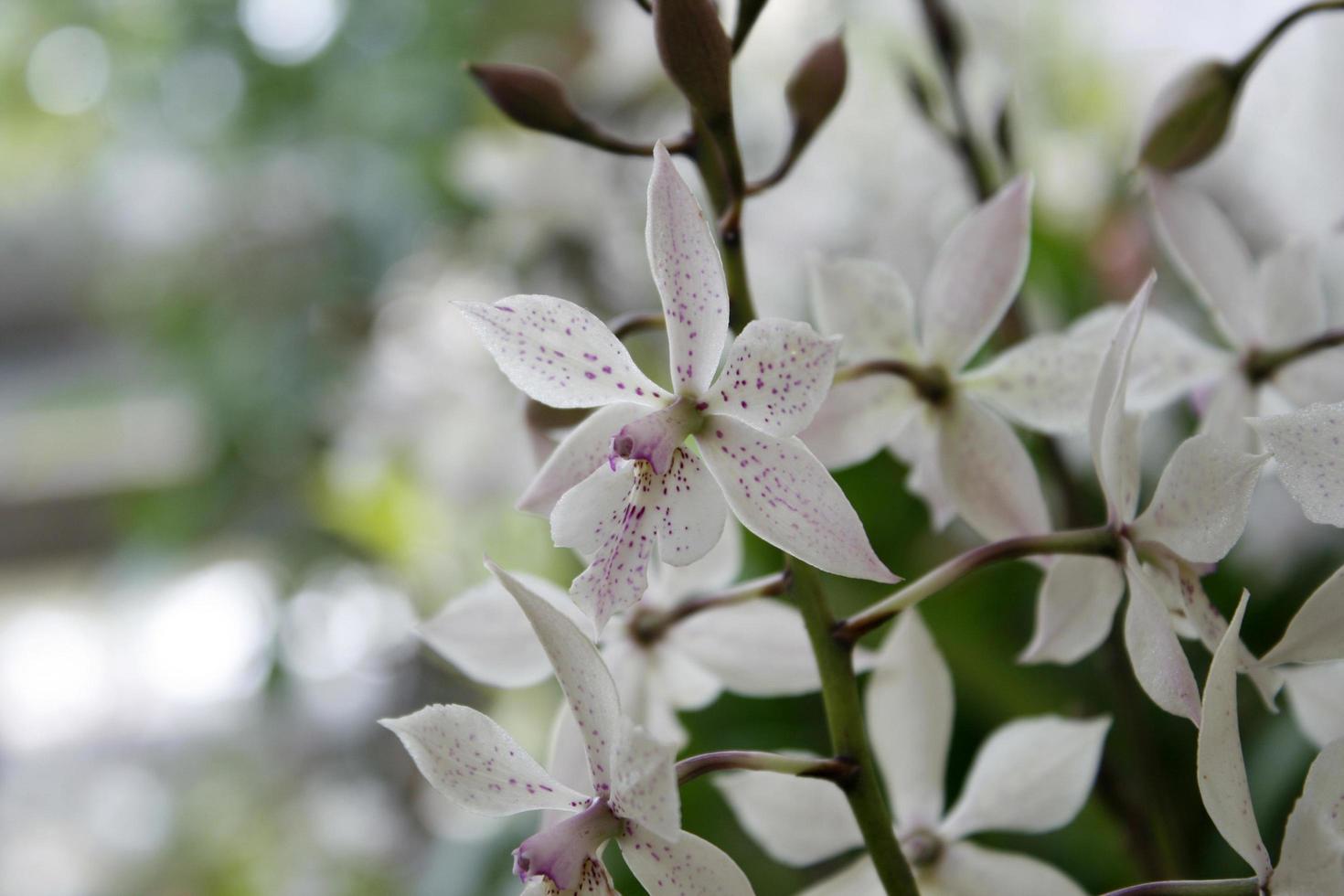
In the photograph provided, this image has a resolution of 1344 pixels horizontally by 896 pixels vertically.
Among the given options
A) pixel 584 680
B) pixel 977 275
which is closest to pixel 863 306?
pixel 977 275

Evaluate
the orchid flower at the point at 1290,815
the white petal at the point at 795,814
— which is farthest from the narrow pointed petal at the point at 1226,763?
the white petal at the point at 795,814

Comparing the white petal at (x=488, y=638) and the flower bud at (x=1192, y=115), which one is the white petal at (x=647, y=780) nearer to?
the white petal at (x=488, y=638)

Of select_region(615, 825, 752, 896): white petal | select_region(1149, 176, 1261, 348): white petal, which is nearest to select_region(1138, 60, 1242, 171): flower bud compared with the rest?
select_region(1149, 176, 1261, 348): white petal

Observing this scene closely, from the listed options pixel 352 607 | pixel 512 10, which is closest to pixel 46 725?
pixel 352 607

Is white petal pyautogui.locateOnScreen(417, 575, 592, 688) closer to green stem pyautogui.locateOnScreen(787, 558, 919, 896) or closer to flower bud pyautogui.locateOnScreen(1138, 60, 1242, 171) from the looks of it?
green stem pyautogui.locateOnScreen(787, 558, 919, 896)

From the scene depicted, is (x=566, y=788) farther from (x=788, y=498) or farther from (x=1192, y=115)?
(x=1192, y=115)

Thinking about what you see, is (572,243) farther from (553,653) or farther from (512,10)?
(553,653)
